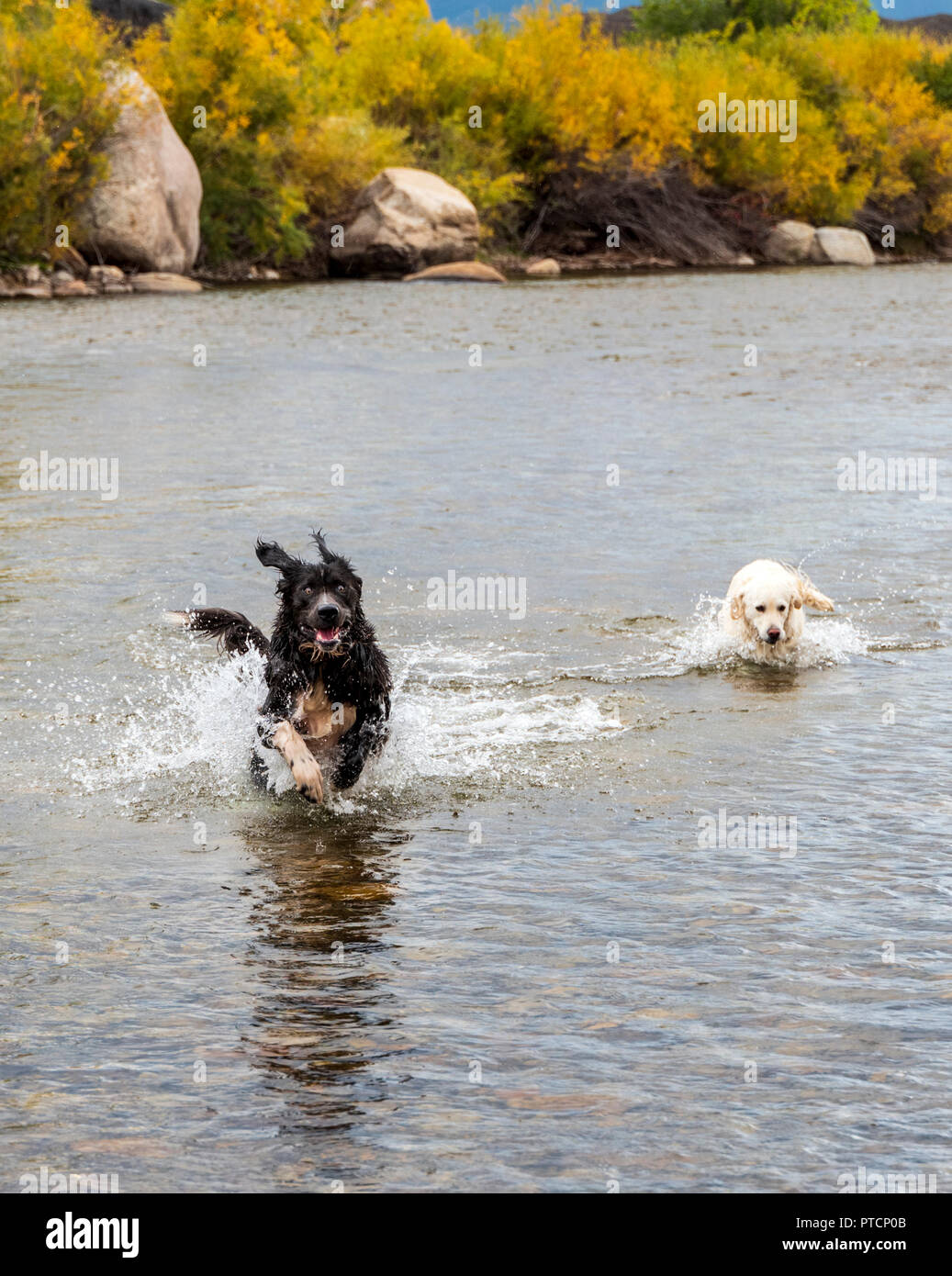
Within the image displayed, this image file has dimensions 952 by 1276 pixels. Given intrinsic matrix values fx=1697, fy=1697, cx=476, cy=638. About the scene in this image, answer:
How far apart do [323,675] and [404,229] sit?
42.7 m

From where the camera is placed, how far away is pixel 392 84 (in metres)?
61.0

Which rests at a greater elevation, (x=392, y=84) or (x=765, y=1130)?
(x=392, y=84)

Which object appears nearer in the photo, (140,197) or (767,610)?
(767,610)

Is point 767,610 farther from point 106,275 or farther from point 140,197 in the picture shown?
point 140,197

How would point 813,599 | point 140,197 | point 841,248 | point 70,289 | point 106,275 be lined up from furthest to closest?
point 841,248, point 140,197, point 106,275, point 70,289, point 813,599

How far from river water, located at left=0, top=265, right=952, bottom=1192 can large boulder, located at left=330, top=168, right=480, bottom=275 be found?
32.2m

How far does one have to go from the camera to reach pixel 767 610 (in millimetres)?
10086

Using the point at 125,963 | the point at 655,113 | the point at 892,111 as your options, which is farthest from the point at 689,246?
the point at 125,963

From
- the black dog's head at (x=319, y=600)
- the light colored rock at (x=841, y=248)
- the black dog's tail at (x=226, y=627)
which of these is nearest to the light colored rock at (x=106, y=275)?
the light colored rock at (x=841, y=248)

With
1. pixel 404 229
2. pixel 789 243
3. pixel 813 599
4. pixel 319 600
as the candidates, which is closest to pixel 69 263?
pixel 404 229

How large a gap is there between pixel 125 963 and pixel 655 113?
203ft

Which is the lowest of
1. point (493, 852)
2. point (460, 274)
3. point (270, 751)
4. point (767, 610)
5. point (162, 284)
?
point (493, 852)

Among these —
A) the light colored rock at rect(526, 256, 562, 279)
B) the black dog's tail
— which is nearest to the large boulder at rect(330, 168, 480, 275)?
the light colored rock at rect(526, 256, 562, 279)
